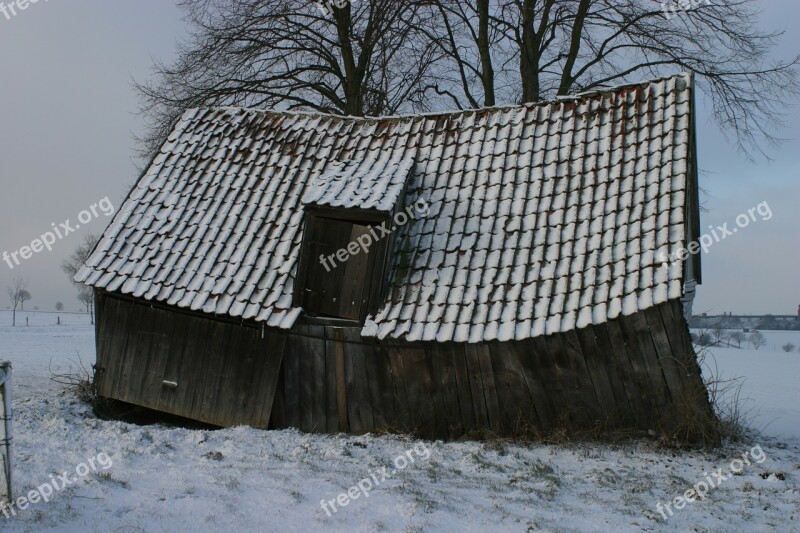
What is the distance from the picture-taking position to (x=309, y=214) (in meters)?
8.50

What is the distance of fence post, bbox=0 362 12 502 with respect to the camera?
4508mm

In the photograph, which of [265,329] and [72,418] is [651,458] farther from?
[72,418]

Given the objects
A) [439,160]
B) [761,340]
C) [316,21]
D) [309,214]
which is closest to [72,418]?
[309,214]

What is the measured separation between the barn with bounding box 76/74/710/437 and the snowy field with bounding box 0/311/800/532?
2.29 ft

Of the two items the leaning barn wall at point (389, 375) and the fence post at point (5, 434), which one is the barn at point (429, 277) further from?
the fence post at point (5, 434)

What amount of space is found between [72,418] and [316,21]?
1314cm

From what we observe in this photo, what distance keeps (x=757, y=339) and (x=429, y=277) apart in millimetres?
39638

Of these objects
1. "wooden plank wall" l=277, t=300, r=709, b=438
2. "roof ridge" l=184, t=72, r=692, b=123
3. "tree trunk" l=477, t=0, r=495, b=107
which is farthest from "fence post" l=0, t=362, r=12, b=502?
"tree trunk" l=477, t=0, r=495, b=107

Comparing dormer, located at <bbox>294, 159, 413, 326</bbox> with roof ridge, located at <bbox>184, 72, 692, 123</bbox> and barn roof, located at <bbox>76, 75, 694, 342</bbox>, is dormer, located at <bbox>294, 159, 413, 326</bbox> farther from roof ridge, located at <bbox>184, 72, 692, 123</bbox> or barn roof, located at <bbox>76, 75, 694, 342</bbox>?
roof ridge, located at <bbox>184, 72, 692, 123</bbox>

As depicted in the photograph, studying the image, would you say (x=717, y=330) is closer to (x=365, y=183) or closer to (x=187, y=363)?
(x=365, y=183)

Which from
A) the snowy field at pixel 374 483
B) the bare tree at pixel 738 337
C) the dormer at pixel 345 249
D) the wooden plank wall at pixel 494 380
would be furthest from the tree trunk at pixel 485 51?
the bare tree at pixel 738 337

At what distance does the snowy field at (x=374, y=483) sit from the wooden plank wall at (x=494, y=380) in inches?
19.3

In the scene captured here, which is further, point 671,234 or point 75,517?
point 671,234

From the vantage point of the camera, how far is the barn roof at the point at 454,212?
24.3 feet
